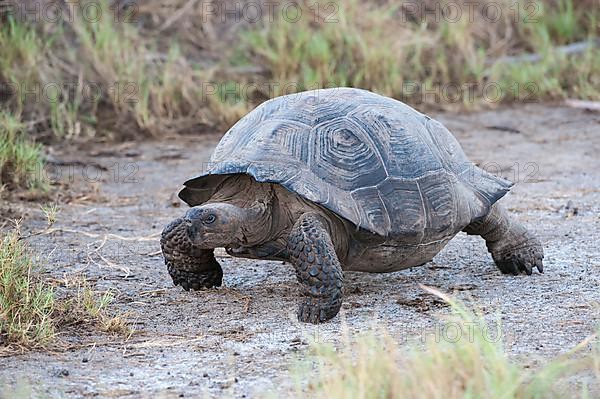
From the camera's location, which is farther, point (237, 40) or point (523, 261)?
point (237, 40)

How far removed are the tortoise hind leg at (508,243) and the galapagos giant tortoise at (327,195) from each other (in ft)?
0.58

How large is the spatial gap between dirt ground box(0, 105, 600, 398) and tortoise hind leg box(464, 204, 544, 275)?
0.07 meters

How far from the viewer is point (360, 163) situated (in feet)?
14.2

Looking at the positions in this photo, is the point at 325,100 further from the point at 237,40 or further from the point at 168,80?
the point at 237,40

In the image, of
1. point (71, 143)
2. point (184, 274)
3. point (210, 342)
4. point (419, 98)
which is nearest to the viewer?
point (210, 342)

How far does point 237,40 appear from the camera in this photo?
10461mm

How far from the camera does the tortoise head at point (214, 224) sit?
415 centimetres

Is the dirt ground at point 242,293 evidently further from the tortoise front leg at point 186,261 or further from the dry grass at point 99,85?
the dry grass at point 99,85

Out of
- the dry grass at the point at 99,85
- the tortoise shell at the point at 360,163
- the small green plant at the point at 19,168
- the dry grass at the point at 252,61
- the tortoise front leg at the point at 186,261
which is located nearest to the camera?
the tortoise shell at the point at 360,163

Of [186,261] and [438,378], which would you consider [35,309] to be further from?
[438,378]

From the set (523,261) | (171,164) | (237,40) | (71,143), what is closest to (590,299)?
(523,261)

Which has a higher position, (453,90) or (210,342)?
(210,342)

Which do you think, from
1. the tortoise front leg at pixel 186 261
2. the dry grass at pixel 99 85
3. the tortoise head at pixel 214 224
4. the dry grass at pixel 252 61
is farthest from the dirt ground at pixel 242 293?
the dry grass at pixel 252 61

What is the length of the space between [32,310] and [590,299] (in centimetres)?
231
